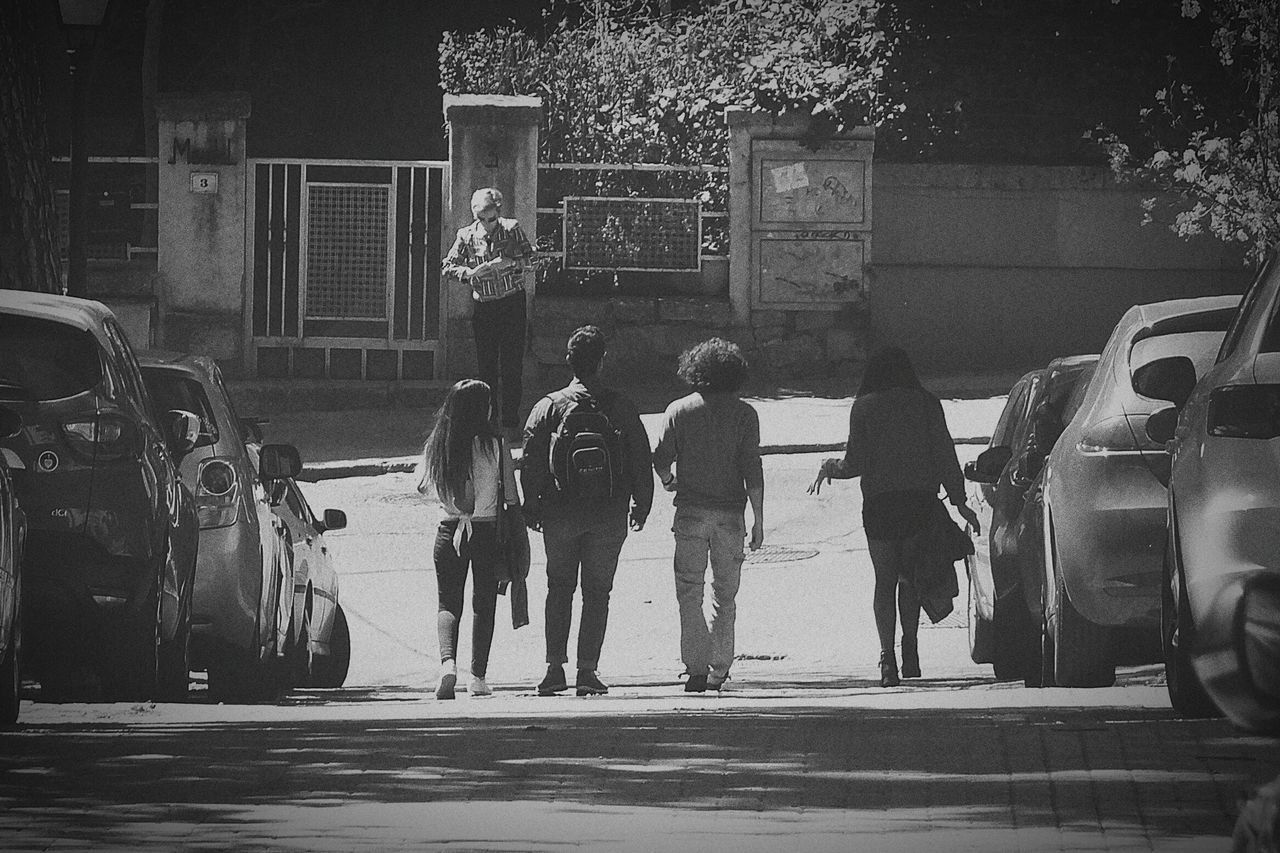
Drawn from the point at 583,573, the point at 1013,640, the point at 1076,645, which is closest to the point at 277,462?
the point at 583,573

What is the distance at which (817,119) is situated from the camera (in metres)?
21.6

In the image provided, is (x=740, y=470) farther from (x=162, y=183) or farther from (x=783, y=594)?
(x=162, y=183)

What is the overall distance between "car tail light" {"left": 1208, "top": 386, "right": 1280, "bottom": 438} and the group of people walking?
12.5 feet

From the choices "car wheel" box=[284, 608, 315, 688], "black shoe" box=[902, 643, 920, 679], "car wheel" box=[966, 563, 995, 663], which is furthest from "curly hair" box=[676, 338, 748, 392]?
"car wheel" box=[284, 608, 315, 688]

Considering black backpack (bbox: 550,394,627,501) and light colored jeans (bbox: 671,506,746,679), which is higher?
black backpack (bbox: 550,394,627,501)

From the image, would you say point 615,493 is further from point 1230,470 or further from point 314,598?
point 1230,470

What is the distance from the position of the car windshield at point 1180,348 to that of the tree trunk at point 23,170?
646cm

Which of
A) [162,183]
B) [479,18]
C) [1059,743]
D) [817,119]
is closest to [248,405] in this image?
[162,183]

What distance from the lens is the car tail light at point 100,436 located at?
30.6 feet

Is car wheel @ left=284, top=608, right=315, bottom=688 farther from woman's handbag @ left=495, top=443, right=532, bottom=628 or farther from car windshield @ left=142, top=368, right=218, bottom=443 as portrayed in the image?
car windshield @ left=142, top=368, right=218, bottom=443

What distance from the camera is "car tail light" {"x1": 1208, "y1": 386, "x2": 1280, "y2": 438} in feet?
23.8

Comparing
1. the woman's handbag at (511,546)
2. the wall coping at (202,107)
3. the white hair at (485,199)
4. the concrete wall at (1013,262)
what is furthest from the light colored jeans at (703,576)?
the concrete wall at (1013,262)

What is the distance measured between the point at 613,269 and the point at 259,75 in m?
9.52

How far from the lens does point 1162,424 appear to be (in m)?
9.09
